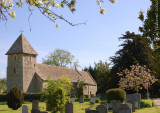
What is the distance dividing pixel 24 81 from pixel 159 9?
1262 inches

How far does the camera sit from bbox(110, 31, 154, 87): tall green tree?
35059 mm

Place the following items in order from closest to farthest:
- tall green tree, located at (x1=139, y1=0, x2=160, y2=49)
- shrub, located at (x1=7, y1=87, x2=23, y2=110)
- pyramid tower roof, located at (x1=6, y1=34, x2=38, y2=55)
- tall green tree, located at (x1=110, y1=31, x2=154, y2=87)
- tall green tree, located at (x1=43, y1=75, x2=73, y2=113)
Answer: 1. tall green tree, located at (x1=139, y1=0, x2=160, y2=49)
2. tall green tree, located at (x1=43, y1=75, x2=73, y2=113)
3. shrub, located at (x1=7, y1=87, x2=23, y2=110)
4. tall green tree, located at (x1=110, y1=31, x2=154, y2=87)
5. pyramid tower roof, located at (x1=6, y1=34, x2=38, y2=55)

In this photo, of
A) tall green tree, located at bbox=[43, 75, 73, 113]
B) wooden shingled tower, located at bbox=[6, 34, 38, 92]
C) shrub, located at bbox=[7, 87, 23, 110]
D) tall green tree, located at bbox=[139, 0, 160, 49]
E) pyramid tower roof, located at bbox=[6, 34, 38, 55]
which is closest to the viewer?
tall green tree, located at bbox=[139, 0, 160, 49]

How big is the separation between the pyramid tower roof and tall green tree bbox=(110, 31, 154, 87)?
1535cm

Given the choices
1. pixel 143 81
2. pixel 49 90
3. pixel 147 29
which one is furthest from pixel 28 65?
pixel 147 29

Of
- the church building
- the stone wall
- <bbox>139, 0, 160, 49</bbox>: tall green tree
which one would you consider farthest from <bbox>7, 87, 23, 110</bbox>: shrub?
the stone wall

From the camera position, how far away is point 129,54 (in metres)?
35.9

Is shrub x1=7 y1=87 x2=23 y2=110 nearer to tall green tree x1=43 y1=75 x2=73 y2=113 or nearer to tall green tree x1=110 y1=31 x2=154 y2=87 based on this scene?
tall green tree x1=43 y1=75 x2=73 y2=113

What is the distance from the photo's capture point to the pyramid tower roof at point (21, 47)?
3802cm

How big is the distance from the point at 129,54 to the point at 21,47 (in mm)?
19367

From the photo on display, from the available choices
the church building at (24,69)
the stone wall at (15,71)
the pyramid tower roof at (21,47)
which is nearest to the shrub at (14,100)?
the church building at (24,69)

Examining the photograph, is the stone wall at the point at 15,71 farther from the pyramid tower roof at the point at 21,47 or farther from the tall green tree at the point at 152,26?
the tall green tree at the point at 152,26

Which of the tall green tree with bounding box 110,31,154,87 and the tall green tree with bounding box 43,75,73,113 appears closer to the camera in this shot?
the tall green tree with bounding box 43,75,73,113

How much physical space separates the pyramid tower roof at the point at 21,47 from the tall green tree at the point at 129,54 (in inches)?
604
